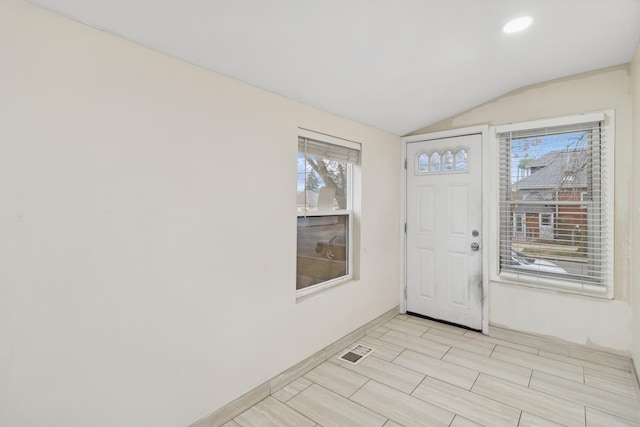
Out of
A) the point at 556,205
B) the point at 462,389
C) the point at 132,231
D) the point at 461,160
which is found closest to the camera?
the point at 132,231

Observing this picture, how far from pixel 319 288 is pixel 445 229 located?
63.3 inches

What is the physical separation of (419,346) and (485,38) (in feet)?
8.26

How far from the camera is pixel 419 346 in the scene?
2967mm

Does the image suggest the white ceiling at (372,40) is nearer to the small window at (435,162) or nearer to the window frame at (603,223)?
the window frame at (603,223)

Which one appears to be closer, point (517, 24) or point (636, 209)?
point (517, 24)

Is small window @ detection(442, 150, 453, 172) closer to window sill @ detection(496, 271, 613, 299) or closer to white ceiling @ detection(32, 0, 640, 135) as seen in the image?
white ceiling @ detection(32, 0, 640, 135)

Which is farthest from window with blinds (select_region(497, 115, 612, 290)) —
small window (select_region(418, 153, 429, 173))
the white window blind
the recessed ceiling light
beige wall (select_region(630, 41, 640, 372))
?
the white window blind

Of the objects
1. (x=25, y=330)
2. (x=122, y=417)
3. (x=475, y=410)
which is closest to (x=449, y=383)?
(x=475, y=410)

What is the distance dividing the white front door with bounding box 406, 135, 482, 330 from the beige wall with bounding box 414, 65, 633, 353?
231mm

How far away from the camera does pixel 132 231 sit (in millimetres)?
1562

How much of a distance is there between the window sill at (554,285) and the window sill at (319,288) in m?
1.55

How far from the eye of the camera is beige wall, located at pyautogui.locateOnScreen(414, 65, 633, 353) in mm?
2615

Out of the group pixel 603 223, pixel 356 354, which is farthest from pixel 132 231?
pixel 603 223

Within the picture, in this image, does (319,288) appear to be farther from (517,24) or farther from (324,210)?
(517,24)
